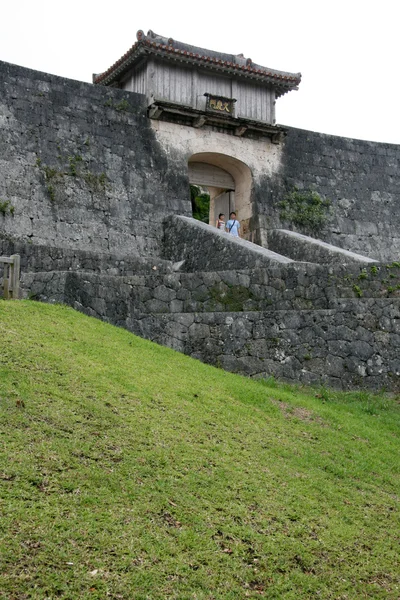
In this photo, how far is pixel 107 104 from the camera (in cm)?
1623

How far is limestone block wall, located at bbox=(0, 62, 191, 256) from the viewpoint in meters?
14.5

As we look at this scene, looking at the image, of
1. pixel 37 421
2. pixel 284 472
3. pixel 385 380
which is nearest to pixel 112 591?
pixel 37 421

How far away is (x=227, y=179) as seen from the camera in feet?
63.1

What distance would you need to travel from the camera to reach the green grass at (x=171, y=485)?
13.9 ft

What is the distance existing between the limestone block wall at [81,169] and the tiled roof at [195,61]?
1.19 meters

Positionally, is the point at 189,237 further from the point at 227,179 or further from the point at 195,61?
the point at 195,61

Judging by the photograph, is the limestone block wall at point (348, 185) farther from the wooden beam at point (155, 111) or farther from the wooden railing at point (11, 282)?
the wooden railing at point (11, 282)

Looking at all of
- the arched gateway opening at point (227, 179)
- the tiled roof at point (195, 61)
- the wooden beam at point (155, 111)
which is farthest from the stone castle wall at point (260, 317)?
the tiled roof at point (195, 61)

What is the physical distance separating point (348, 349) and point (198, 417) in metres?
4.27

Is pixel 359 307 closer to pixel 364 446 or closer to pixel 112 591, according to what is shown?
pixel 364 446

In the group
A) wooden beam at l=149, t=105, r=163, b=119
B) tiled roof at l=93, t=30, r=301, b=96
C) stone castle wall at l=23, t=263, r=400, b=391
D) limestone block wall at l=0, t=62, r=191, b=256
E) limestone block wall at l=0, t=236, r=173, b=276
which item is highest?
tiled roof at l=93, t=30, r=301, b=96

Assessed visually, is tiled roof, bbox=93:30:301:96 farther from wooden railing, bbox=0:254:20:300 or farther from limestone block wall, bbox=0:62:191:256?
wooden railing, bbox=0:254:20:300

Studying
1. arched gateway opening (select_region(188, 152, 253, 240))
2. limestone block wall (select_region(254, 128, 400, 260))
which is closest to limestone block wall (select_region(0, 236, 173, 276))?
arched gateway opening (select_region(188, 152, 253, 240))

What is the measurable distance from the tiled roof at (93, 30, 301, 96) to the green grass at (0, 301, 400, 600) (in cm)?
1017
